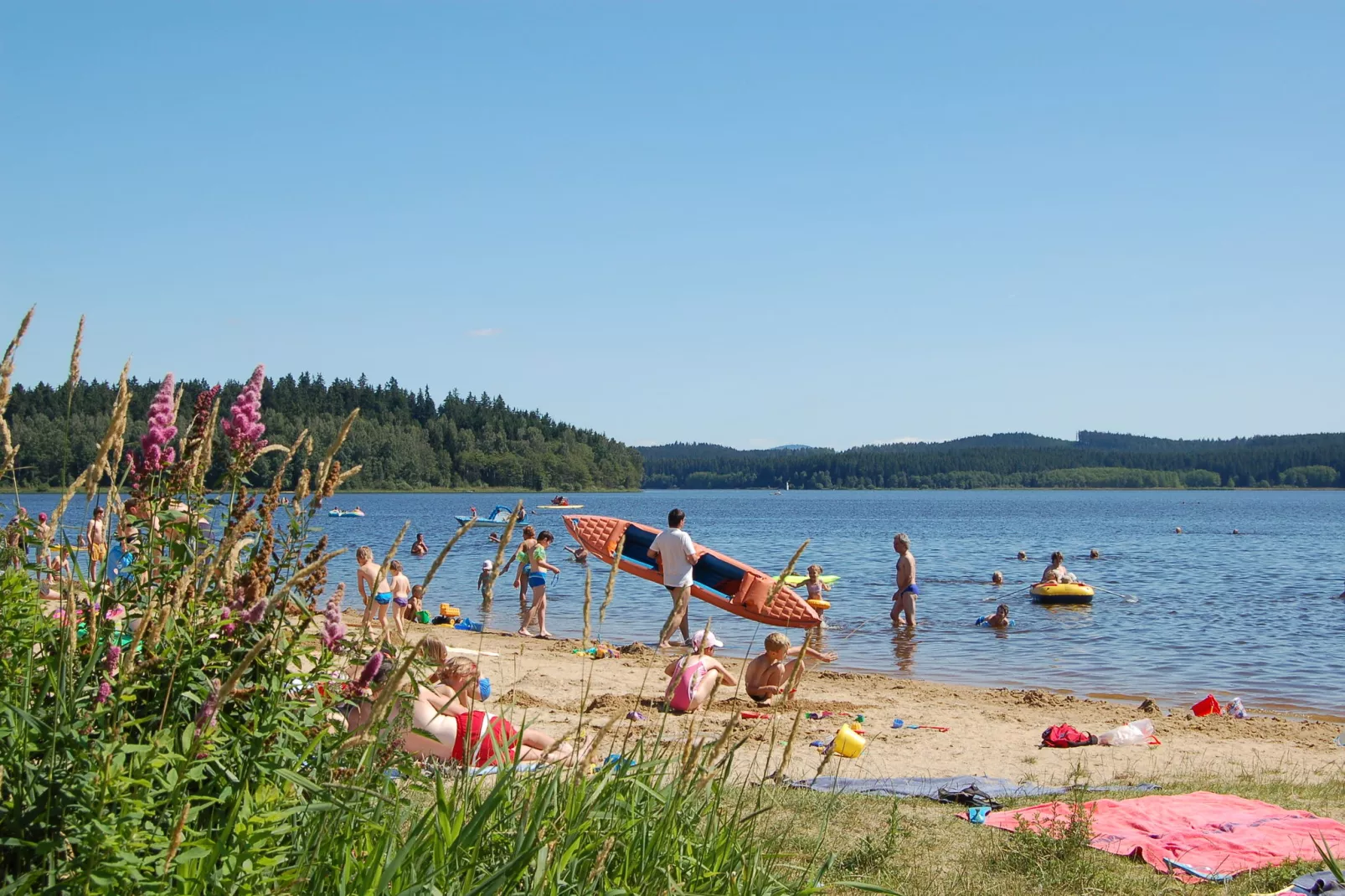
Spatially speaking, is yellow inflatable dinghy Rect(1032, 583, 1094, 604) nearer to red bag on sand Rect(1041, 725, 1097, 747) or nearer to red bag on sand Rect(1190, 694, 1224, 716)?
red bag on sand Rect(1190, 694, 1224, 716)

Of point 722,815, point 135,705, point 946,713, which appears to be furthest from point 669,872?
point 946,713

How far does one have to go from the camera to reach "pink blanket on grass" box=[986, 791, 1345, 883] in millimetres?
4871

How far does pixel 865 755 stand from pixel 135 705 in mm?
6615

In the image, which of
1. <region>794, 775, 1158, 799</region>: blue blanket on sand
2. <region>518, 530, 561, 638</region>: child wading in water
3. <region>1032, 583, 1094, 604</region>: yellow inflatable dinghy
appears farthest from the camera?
<region>1032, 583, 1094, 604</region>: yellow inflatable dinghy

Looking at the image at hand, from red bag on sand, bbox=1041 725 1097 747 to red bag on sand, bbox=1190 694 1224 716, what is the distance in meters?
2.45

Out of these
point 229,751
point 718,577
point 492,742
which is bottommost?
point 718,577

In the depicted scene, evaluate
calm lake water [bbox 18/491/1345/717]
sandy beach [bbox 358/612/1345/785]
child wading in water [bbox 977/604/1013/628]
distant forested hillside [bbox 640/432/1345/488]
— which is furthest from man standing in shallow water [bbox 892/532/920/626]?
distant forested hillside [bbox 640/432/1345/488]

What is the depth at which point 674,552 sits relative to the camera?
12.9 metres

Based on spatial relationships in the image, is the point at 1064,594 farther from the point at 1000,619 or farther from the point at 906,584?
the point at 906,584

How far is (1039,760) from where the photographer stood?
8102 mm

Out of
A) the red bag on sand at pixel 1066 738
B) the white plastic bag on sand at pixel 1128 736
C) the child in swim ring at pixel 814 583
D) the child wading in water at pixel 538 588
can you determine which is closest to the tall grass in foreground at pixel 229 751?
the red bag on sand at pixel 1066 738

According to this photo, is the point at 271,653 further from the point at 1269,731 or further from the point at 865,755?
the point at 1269,731

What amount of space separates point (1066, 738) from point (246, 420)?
7.90 m

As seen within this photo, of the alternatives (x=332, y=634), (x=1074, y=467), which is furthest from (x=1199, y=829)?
(x=1074, y=467)
